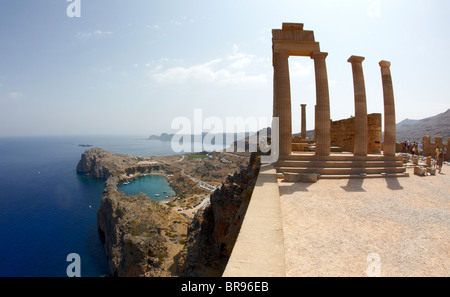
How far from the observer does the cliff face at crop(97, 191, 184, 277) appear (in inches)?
958

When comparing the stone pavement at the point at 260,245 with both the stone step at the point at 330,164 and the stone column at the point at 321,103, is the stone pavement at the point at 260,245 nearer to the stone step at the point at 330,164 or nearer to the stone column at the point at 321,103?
the stone step at the point at 330,164

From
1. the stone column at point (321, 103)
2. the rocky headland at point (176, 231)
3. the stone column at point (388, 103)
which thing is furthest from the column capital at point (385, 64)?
the rocky headland at point (176, 231)

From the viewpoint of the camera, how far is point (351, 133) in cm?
1742

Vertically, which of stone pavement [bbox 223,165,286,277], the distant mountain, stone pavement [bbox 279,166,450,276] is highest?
the distant mountain

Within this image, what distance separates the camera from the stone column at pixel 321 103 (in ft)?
40.4

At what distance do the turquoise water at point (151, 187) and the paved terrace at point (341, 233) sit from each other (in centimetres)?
6959

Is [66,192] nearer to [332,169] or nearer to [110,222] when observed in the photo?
[110,222]

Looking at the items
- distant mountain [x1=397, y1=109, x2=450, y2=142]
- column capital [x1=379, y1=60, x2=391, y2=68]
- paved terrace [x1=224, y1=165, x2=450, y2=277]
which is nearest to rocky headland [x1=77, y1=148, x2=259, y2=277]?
paved terrace [x1=224, y1=165, x2=450, y2=277]

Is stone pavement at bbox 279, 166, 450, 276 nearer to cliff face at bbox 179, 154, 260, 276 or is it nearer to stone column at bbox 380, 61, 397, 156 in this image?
stone column at bbox 380, 61, 397, 156

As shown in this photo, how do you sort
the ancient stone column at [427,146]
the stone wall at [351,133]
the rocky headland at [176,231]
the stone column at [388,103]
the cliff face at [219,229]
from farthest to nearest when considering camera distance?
1. the ancient stone column at [427,146]
2. the stone wall at [351,133]
3. the rocky headland at [176,231]
4. the cliff face at [219,229]
5. the stone column at [388,103]

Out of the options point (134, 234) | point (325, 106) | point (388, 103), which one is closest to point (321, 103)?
point (325, 106)

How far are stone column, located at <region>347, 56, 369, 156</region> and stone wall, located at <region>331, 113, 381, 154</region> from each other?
3.66 m

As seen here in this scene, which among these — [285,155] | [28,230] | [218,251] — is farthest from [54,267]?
[285,155]

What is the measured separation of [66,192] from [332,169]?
95.2m
